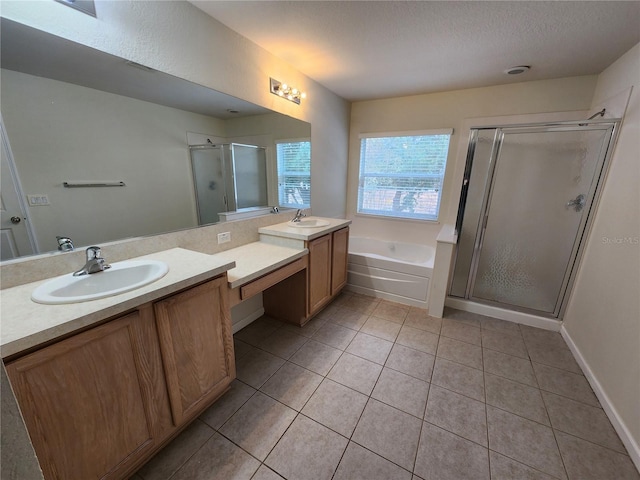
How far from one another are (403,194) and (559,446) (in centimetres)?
271

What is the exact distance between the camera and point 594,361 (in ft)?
5.74

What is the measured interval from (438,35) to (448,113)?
1.39 metres

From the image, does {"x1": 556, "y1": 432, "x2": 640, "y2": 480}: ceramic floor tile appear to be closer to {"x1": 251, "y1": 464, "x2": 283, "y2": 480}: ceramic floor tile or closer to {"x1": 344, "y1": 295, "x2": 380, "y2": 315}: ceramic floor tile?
{"x1": 251, "y1": 464, "x2": 283, "y2": 480}: ceramic floor tile

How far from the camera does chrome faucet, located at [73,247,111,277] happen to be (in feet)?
3.84

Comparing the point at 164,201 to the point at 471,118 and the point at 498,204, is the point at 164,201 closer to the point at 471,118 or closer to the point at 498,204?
the point at 498,204

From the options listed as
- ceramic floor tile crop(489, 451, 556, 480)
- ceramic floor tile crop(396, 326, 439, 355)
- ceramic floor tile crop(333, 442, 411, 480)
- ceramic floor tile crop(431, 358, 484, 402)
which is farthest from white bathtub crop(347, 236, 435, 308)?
ceramic floor tile crop(333, 442, 411, 480)

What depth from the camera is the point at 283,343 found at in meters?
2.11

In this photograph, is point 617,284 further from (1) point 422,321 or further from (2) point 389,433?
(2) point 389,433

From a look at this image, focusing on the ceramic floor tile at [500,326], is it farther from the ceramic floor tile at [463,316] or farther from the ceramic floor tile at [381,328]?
the ceramic floor tile at [381,328]

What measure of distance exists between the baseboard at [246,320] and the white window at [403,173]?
2101 millimetres

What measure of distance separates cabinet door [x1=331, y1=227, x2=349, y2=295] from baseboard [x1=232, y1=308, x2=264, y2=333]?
2.46ft

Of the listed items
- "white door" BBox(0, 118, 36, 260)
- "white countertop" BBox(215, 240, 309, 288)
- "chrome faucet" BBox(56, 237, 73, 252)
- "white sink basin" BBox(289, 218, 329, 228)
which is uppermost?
"white door" BBox(0, 118, 36, 260)

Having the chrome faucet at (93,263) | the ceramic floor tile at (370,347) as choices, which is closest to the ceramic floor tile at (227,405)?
the ceramic floor tile at (370,347)

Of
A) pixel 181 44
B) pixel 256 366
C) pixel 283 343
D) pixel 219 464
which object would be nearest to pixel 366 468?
pixel 219 464
